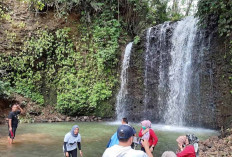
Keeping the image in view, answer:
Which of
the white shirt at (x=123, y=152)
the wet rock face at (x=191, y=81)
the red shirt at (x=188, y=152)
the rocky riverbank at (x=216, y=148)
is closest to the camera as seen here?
the white shirt at (x=123, y=152)

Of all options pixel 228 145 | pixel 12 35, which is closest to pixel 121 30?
pixel 12 35

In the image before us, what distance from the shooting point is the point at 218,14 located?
41.1 feet

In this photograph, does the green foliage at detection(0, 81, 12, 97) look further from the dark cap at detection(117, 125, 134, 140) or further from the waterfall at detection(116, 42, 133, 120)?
the dark cap at detection(117, 125, 134, 140)

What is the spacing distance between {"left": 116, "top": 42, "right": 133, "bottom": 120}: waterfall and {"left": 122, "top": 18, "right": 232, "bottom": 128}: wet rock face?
0.89 ft

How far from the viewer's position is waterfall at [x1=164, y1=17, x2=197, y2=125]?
13.5 meters

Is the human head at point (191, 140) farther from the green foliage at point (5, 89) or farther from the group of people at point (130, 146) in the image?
the green foliage at point (5, 89)

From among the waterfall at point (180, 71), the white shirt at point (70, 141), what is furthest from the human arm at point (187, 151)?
the waterfall at point (180, 71)

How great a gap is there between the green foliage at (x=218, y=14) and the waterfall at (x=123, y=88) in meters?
5.66

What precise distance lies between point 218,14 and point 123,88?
765cm

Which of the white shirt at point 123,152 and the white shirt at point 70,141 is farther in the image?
the white shirt at point 70,141

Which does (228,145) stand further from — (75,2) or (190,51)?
(75,2)

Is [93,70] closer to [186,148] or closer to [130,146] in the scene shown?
[186,148]

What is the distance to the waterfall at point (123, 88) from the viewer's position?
1584cm

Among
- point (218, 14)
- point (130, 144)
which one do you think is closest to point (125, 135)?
point (130, 144)
